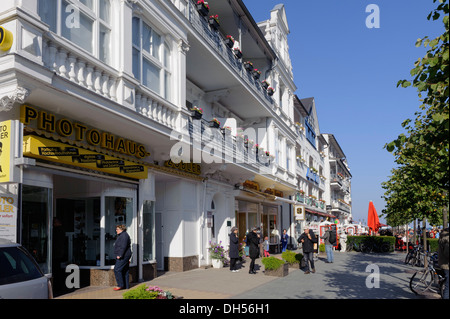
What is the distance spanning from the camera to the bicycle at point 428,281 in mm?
9953

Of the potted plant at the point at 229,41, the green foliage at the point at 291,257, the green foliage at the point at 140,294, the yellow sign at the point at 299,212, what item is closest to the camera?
the green foliage at the point at 140,294

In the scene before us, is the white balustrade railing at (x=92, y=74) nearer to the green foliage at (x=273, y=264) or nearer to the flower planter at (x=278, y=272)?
the green foliage at (x=273, y=264)

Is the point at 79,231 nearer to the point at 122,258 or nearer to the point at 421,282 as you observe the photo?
the point at 122,258

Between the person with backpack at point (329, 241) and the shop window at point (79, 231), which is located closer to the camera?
the shop window at point (79, 231)

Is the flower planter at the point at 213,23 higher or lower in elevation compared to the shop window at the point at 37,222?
higher

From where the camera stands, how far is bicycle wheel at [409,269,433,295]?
10.7 m

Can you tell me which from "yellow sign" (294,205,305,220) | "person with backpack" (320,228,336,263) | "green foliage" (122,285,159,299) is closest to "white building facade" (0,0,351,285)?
"green foliage" (122,285,159,299)

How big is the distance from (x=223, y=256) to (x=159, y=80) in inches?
314

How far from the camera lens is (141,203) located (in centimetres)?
1278

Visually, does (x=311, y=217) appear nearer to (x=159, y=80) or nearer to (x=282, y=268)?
(x=282, y=268)

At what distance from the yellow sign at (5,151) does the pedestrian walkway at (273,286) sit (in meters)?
3.40

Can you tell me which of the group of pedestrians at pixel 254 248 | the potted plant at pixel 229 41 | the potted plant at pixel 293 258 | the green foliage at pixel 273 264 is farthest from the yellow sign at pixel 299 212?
the green foliage at pixel 273 264
